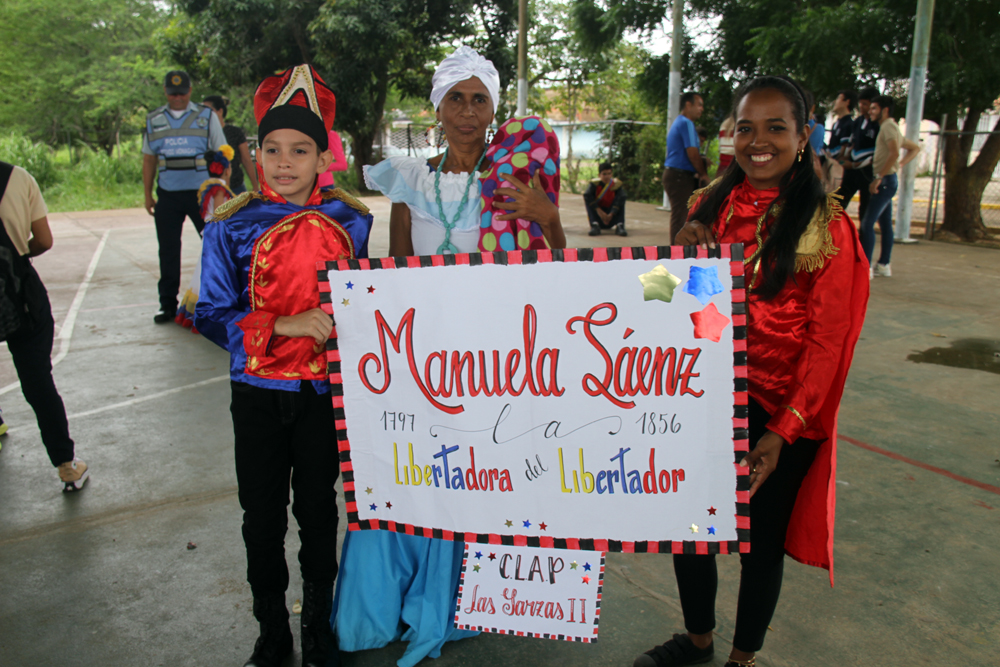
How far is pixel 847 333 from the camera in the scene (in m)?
1.75

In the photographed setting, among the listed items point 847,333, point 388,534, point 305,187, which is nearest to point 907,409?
point 847,333

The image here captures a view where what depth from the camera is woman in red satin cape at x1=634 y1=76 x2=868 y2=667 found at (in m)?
1.73

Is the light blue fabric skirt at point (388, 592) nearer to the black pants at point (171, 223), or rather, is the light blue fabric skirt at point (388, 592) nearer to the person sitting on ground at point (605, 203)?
the black pants at point (171, 223)

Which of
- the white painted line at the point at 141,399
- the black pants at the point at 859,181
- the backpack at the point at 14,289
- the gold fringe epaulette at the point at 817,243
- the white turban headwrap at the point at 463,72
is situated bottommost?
the white painted line at the point at 141,399

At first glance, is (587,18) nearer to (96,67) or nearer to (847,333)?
(847,333)

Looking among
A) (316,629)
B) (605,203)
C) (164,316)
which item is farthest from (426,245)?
(605,203)

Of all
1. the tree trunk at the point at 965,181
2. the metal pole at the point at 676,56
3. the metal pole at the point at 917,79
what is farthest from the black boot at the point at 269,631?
the metal pole at the point at 676,56

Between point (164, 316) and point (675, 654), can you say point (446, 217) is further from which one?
point (164, 316)

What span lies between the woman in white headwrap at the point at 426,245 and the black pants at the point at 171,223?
465cm

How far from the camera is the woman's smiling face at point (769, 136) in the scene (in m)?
1.81

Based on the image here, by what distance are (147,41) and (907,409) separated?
2774cm

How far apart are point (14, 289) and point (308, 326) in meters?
1.89

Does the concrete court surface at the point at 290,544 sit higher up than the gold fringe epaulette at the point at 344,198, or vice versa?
the gold fringe epaulette at the point at 344,198

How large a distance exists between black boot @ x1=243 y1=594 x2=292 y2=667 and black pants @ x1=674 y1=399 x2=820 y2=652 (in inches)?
48.3
